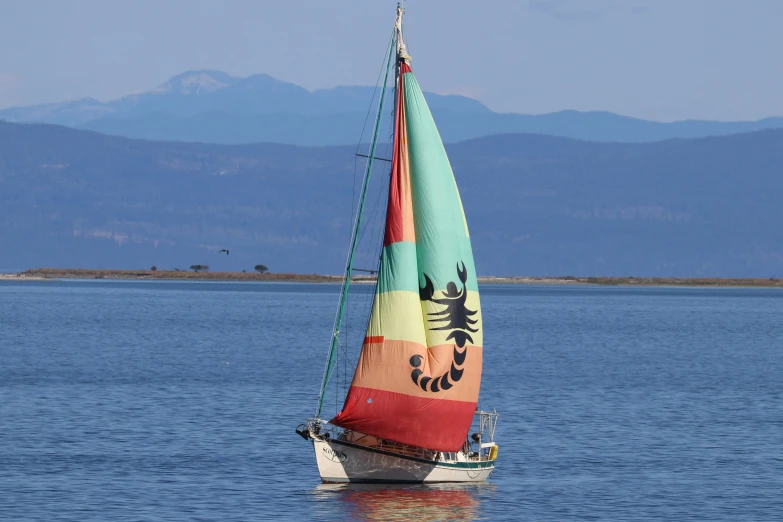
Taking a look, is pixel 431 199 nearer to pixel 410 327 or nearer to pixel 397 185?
pixel 397 185

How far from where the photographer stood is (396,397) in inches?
1544

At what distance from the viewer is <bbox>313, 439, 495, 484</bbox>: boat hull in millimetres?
39312

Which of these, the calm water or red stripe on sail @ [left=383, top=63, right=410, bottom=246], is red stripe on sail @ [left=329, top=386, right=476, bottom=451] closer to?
the calm water

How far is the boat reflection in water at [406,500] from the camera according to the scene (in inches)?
1457

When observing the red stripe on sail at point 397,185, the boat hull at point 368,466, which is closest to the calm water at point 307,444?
the boat hull at point 368,466

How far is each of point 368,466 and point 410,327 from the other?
151 inches

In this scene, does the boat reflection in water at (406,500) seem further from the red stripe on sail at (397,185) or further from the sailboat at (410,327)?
the red stripe on sail at (397,185)

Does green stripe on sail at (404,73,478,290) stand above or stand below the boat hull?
above

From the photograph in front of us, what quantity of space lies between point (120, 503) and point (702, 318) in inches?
5184

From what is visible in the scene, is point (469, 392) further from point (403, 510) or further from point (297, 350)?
point (297, 350)

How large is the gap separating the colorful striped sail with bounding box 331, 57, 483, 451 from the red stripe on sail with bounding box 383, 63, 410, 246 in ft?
0.09

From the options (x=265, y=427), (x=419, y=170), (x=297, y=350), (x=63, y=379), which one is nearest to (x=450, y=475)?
(x=419, y=170)

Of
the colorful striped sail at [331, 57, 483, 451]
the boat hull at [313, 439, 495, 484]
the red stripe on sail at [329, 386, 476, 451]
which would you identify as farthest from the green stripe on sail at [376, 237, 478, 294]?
the boat hull at [313, 439, 495, 484]

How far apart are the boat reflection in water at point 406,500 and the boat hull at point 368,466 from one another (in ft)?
0.82
